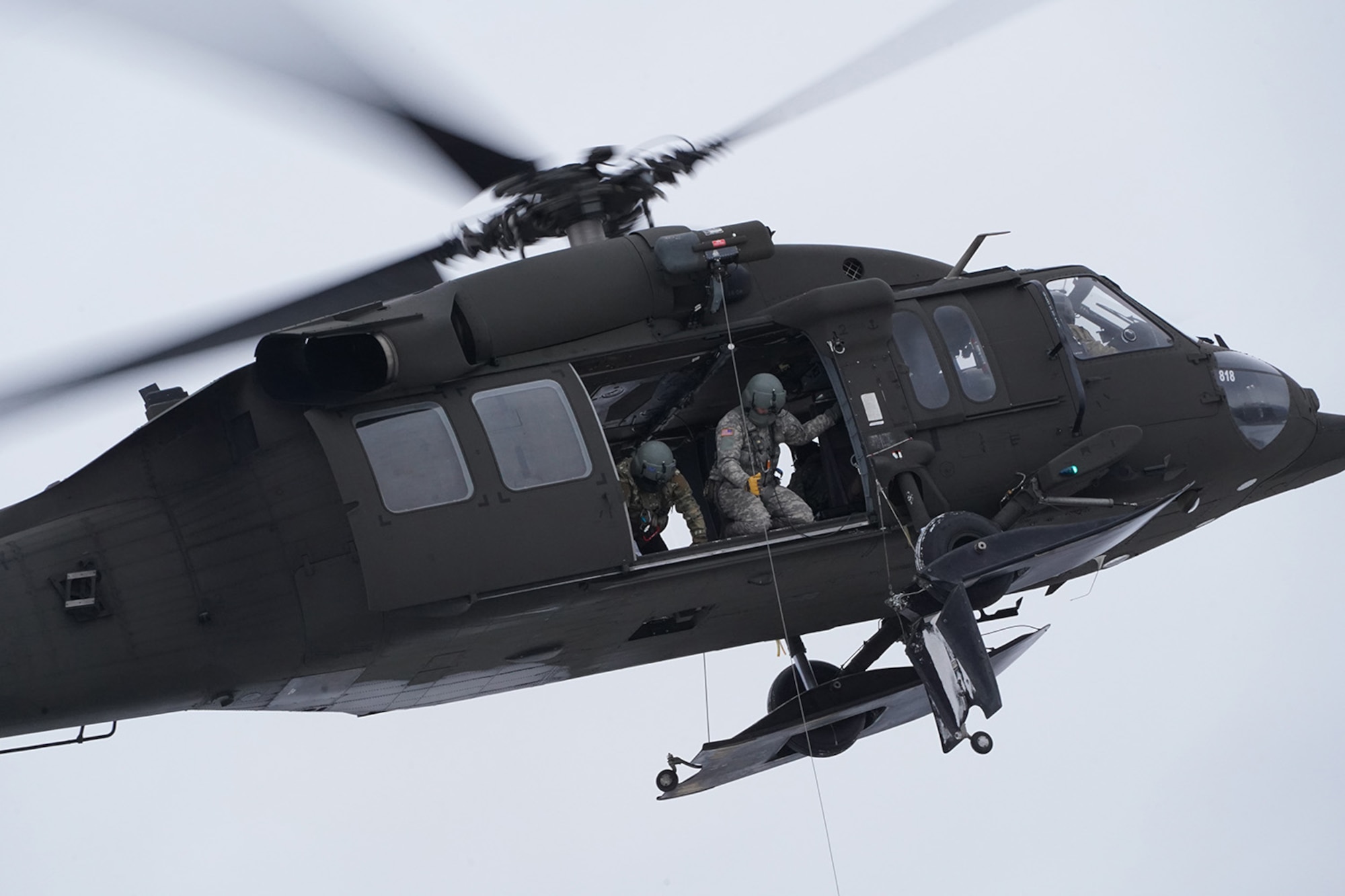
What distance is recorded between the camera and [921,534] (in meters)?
8.90

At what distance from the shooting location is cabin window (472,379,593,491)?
28.6 feet

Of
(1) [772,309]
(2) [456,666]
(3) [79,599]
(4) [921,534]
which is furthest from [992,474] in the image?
(3) [79,599]

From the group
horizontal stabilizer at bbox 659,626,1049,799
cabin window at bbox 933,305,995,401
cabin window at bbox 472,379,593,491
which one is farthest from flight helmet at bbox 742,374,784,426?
horizontal stabilizer at bbox 659,626,1049,799

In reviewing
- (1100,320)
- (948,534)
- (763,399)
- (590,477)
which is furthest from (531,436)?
(1100,320)

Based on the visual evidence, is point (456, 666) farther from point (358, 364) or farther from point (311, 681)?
point (358, 364)

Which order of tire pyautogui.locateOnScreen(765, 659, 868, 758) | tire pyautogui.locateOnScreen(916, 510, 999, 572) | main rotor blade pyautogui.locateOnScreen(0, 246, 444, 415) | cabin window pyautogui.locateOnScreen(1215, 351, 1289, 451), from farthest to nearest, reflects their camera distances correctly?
tire pyautogui.locateOnScreen(765, 659, 868, 758) → cabin window pyautogui.locateOnScreen(1215, 351, 1289, 451) → tire pyautogui.locateOnScreen(916, 510, 999, 572) → main rotor blade pyautogui.locateOnScreen(0, 246, 444, 415)

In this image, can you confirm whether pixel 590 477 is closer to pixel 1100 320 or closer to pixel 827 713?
pixel 827 713

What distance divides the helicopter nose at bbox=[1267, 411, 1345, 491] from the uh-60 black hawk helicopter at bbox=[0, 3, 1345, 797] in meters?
0.03

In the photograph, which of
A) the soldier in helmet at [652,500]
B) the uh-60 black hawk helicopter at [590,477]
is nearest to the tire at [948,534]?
the uh-60 black hawk helicopter at [590,477]

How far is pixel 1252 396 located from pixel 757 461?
10.7 feet

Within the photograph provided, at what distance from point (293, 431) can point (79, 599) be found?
1.45 meters

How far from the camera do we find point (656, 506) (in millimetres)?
9656

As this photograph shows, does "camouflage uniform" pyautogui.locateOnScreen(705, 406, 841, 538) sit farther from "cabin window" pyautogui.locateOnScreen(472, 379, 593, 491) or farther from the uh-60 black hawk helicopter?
"cabin window" pyautogui.locateOnScreen(472, 379, 593, 491)

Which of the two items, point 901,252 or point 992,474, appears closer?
point 992,474
